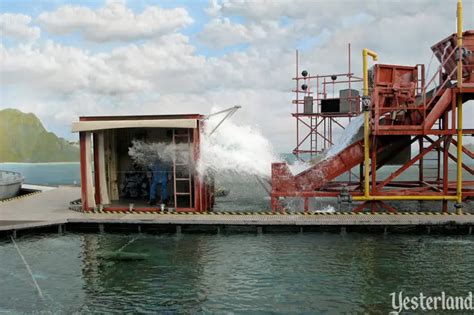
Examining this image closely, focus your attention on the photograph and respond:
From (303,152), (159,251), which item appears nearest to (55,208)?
(159,251)

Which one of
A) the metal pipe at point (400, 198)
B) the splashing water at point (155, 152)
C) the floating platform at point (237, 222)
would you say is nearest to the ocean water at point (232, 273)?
the floating platform at point (237, 222)

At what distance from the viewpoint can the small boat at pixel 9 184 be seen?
3180 cm

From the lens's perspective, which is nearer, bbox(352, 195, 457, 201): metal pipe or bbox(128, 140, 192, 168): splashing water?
bbox(352, 195, 457, 201): metal pipe

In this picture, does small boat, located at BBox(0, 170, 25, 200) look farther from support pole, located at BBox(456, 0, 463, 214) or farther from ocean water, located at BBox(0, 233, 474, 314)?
support pole, located at BBox(456, 0, 463, 214)

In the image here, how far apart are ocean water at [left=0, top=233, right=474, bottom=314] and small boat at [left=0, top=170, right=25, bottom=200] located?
14.6 meters

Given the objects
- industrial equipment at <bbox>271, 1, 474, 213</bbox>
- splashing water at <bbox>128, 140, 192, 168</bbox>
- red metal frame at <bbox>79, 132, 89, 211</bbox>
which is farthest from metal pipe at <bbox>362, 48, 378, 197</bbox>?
red metal frame at <bbox>79, 132, 89, 211</bbox>

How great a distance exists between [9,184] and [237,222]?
2035cm

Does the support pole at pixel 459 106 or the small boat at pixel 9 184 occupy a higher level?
the support pole at pixel 459 106

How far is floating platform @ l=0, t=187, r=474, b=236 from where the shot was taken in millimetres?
18797

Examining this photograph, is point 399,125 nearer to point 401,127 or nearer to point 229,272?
point 401,127

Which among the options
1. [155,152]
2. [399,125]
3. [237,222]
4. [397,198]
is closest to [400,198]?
[397,198]

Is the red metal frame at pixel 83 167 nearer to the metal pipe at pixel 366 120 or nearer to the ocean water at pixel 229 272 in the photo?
the ocean water at pixel 229 272

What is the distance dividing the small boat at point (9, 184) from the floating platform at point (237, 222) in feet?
39.9

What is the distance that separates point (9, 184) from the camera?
32.5 metres
